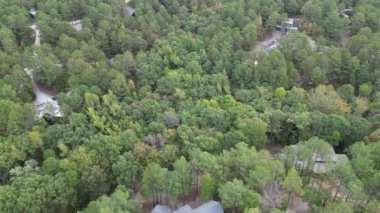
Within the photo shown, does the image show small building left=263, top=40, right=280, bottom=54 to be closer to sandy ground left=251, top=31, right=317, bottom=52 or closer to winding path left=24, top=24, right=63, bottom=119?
sandy ground left=251, top=31, right=317, bottom=52

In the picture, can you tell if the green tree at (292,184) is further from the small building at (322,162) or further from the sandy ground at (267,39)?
the sandy ground at (267,39)

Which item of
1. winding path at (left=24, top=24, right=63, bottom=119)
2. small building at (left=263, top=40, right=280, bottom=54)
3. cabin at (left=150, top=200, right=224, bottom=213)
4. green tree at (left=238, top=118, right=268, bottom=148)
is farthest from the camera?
small building at (left=263, top=40, right=280, bottom=54)

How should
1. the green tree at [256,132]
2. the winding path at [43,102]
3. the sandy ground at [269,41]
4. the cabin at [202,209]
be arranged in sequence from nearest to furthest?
1. the cabin at [202,209]
2. the green tree at [256,132]
3. the winding path at [43,102]
4. the sandy ground at [269,41]

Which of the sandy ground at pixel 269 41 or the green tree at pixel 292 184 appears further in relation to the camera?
the sandy ground at pixel 269 41

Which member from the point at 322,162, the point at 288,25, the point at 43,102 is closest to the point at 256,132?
the point at 322,162

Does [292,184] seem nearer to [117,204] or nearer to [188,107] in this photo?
[117,204]

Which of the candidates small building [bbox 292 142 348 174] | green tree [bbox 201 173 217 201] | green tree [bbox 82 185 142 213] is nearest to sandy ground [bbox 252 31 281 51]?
small building [bbox 292 142 348 174]

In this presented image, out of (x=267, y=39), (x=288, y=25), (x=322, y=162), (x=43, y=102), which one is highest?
(x=288, y=25)

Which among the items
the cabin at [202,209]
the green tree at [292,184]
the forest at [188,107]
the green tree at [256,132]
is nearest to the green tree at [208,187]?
the forest at [188,107]

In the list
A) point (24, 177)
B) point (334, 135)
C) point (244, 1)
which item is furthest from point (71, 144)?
point (244, 1)

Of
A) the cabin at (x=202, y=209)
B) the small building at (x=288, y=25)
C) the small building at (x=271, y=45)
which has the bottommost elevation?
the cabin at (x=202, y=209)
